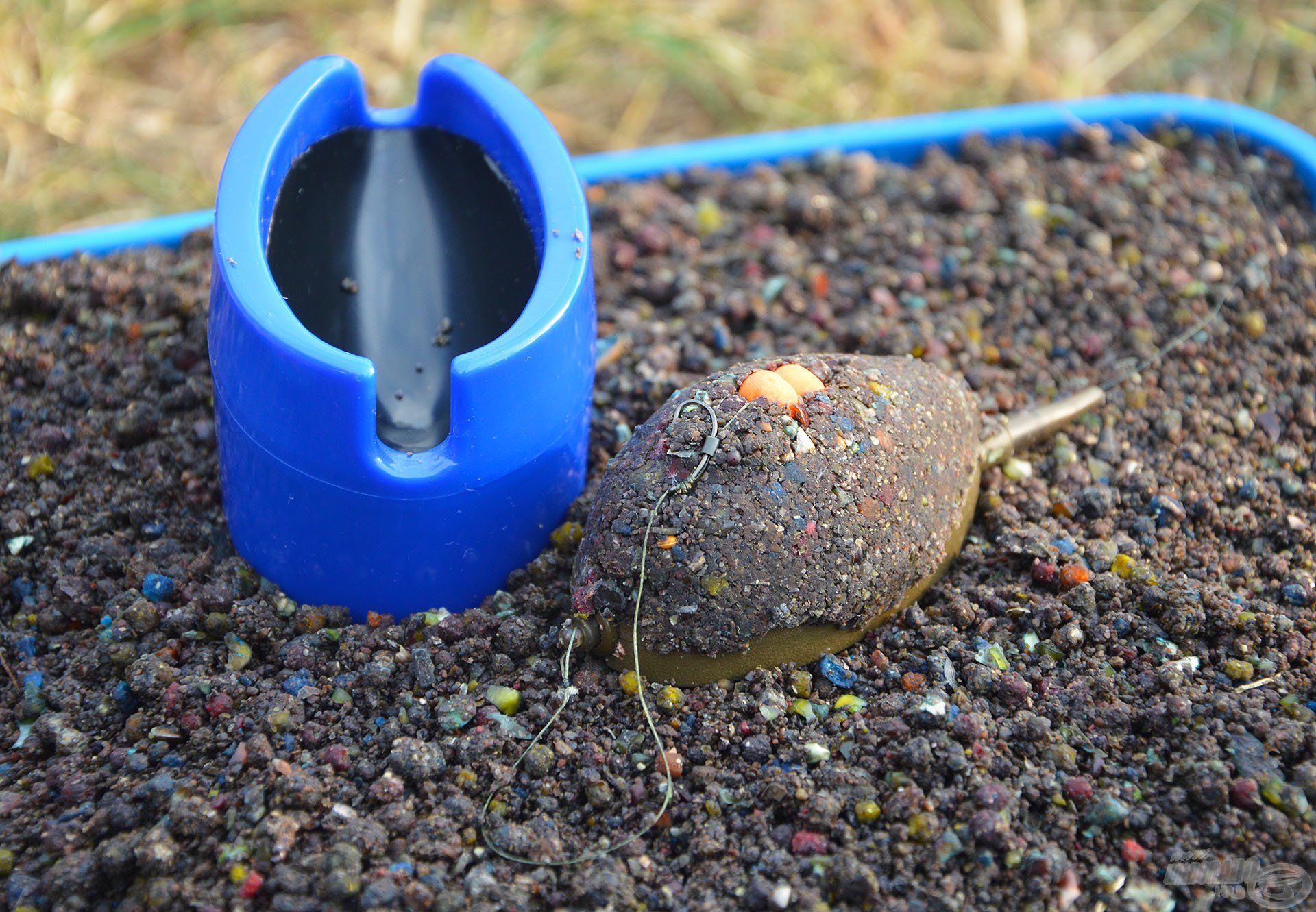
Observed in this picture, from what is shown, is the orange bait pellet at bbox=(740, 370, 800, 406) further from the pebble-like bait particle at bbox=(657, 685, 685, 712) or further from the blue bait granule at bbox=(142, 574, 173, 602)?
the blue bait granule at bbox=(142, 574, 173, 602)

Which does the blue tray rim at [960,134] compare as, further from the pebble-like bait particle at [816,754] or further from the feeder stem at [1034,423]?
the pebble-like bait particle at [816,754]

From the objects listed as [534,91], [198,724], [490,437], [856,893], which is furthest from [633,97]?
[856,893]

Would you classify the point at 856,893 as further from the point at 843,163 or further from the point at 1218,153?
the point at 1218,153

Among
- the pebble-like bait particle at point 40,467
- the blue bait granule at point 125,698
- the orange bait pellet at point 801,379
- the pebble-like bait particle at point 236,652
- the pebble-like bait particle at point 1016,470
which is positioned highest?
the orange bait pellet at point 801,379

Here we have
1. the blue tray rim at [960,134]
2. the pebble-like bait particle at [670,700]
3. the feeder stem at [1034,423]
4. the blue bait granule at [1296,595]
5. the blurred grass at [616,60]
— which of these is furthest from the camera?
the blurred grass at [616,60]

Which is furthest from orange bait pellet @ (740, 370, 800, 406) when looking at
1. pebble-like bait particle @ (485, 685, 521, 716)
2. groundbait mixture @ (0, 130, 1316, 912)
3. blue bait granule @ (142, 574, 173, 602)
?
blue bait granule @ (142, 574, 173, 602)

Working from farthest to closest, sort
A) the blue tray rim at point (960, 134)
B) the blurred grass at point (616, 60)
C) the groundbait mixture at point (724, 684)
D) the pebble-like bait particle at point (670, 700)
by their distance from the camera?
the blurred grass at point (616, 60) → the blue tray rim at point (960, 134) → the pebble-like bait particle at point (670, 700) → the groundbait mixture at point (724, 684)

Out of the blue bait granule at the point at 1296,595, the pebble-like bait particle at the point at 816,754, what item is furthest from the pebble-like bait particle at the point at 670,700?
the blue bait granule at the point at 1296,595
